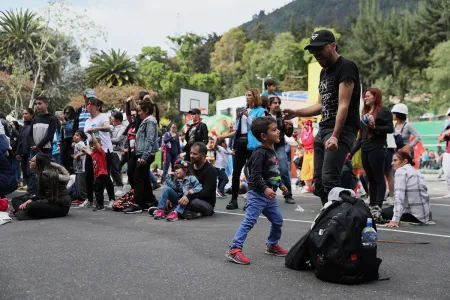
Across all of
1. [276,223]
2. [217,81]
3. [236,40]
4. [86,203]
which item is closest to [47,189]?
[86,203]

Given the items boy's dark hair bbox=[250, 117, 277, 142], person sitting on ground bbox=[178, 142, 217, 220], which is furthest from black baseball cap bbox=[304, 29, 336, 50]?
person sitting on ground bbox=[178, 142, 217, 220]

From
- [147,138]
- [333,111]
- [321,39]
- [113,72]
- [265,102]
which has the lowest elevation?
[147,138]

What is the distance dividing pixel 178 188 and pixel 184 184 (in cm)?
15

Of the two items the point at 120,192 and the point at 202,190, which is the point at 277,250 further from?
the point at 120,192

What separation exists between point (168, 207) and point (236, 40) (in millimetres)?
113635

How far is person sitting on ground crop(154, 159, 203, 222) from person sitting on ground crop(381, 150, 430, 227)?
2747mm

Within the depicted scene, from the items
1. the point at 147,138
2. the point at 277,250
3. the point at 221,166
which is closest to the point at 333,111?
the point at 277,250

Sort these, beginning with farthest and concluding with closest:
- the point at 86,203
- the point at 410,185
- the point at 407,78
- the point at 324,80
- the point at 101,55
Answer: the point at 407,78 < the point at 101,55 < the point at 86,203 < the point at 410,185 < the point at 324,80

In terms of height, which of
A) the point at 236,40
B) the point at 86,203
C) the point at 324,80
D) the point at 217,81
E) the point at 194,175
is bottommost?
the point at 86,203

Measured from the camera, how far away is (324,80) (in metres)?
5.08

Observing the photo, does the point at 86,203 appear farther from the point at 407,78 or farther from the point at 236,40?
the point at 236,40

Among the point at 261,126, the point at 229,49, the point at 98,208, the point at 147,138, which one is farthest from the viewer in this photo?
the point at 229,49

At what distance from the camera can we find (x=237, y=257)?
442cm

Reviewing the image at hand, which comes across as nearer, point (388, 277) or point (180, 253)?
point (388, 277)
